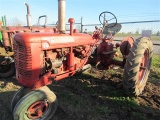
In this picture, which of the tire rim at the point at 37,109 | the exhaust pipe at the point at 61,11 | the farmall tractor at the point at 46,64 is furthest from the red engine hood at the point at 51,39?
the tire rim at the point at 37,109

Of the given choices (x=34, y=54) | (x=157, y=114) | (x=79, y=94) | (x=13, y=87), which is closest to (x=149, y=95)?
(x=157, y=114)

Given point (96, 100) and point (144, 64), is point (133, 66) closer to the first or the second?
point (96, 100)

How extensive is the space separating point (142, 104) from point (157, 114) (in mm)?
366

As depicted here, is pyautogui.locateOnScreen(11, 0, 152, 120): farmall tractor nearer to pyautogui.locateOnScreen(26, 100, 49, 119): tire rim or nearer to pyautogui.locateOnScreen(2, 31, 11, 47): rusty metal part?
pyautogui.locateOnScreen(26, 100, 49, 119): tire rim

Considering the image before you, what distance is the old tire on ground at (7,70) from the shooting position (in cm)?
484

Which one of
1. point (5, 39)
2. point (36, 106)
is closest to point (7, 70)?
point (5, 39)

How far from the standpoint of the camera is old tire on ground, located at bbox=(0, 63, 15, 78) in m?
4.84

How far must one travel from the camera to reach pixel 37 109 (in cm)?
270

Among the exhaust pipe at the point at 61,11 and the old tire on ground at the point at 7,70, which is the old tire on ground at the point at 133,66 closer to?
the exhaust pipe at the point at 61,11

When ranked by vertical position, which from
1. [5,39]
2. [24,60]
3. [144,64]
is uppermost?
[5,39]

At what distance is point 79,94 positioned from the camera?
12.3 ft

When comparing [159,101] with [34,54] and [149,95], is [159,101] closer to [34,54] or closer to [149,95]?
[149,95]

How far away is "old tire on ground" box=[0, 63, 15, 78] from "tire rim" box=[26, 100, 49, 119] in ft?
8.37

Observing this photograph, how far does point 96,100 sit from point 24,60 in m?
1.75
